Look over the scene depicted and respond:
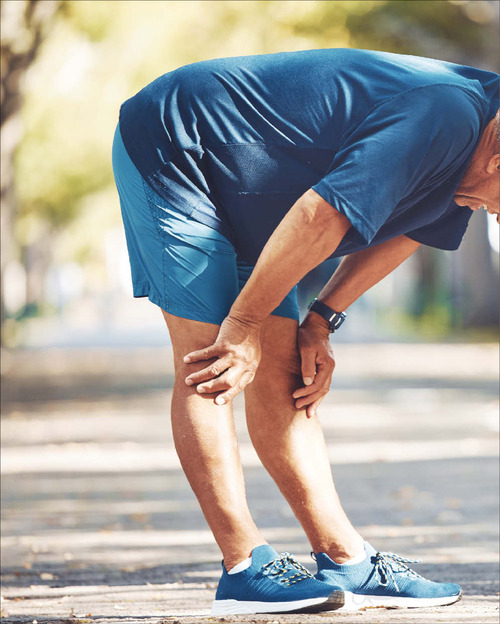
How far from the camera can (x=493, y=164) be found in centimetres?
300

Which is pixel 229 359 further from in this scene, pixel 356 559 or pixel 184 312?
pixel 356 559

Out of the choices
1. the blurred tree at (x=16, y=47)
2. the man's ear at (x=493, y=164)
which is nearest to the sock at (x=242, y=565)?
the man's ear at (x=493, y=164)

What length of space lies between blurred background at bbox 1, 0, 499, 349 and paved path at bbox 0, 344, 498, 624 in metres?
5.05

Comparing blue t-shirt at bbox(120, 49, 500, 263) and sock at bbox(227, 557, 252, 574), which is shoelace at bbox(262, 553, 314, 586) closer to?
sock at bbox(227, 557, 252, 574)

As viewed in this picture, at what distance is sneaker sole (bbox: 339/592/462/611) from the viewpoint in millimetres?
3094

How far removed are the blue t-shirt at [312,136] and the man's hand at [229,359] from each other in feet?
1.01

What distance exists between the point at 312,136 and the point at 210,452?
0.86 m

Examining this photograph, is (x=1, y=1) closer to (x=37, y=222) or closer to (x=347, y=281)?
(x=347, y=281)

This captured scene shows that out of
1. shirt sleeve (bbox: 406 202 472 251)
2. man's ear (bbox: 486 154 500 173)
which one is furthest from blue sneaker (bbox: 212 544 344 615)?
man's ear (bbox: 486 154 500 173)

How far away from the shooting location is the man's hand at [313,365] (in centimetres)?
329

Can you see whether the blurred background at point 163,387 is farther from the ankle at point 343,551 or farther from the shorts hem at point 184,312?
the shorts hem at point 184,312

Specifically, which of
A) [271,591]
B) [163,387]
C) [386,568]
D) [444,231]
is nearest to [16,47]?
[163,387]

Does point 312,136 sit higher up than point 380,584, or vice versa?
point 312,136

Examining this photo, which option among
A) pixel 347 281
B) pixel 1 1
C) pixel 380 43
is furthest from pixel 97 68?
pixel 347 281
